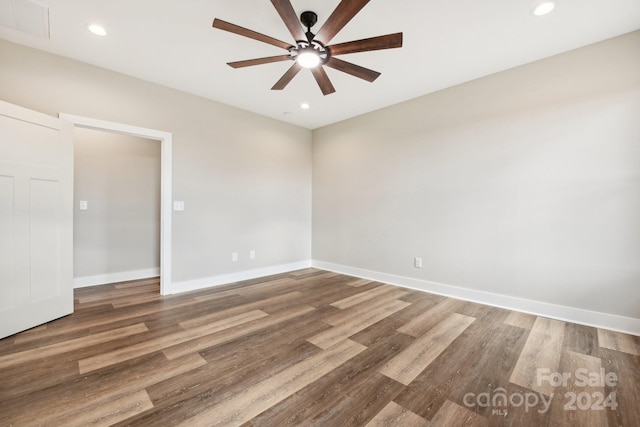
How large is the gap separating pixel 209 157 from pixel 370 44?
2.80m

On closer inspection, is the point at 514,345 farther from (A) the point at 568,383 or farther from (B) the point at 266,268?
(B) the point at 266,268

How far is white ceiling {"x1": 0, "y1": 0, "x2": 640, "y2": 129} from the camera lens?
2.08 metres

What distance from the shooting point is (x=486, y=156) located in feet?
10.3

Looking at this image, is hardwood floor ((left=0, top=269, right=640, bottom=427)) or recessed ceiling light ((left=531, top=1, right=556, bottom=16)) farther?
recessed ceiling light ((left=531, top=1, right=556, bottom=16))

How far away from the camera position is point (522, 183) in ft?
9.50

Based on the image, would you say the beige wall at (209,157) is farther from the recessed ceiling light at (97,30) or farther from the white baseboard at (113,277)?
the white baseboard at (113,277)

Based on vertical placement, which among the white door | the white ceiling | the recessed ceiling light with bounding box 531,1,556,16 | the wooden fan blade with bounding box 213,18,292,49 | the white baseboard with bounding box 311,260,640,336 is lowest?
the white baseboard with bounding box 311,260,640,336

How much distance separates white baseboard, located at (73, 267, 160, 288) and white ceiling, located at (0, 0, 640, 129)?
288 cm

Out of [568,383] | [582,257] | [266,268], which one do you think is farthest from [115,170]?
[582,257]

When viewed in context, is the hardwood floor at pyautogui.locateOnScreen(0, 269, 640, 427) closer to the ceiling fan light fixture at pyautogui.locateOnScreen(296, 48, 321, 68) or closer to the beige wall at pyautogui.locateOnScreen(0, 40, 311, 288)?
the beige wall at pyautogui.locateOnScreen(0, 40, 311, 288)

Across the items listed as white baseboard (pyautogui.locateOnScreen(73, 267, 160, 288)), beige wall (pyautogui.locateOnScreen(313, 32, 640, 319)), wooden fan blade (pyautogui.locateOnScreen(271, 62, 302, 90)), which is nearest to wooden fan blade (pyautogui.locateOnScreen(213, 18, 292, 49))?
wooden fan blade (pyautogui.locateOnScreen(271, 62, 302, 90))

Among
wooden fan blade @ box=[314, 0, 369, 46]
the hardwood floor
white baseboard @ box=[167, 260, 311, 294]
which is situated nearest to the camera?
the hardwood floor

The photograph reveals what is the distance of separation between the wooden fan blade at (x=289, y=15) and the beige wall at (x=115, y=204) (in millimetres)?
3354

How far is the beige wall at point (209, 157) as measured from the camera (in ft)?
8.96
